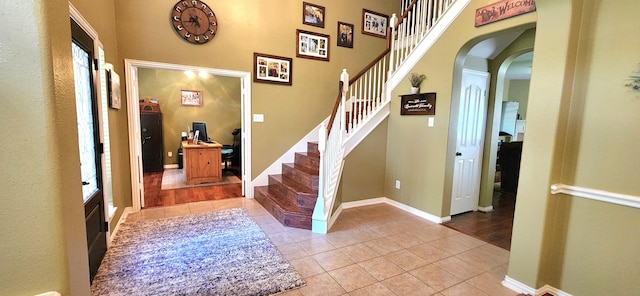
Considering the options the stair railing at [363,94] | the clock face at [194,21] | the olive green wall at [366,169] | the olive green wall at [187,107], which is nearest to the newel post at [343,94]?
the stair railing at [363,94]

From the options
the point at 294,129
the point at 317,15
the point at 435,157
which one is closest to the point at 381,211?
the point at 435,157

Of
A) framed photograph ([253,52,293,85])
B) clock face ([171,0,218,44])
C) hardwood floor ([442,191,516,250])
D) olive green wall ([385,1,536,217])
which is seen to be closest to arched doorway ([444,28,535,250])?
hardwood floor ([442,191,516,250])

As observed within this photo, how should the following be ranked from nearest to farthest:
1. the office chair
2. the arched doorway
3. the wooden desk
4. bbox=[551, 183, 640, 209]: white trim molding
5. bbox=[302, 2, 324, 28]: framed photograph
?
bbox=[551, 183, 640, 209]: white trim molding → the arched doorway → bbox=[302, 2, 324, 28]: framed photograph → the wooden desk → the office chair

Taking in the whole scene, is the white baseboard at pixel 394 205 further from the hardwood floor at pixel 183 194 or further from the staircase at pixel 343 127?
the hardwood floor at pixel 183 194

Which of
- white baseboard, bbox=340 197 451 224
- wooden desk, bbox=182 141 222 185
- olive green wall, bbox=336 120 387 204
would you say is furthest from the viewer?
wooden desk, bbox=182 141 222 185

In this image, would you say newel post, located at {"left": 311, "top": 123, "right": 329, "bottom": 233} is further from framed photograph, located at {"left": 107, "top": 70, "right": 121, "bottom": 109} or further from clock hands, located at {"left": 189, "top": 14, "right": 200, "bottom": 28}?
clock hands, located at {"left": 189, "top": 14, "right": 200, "bottom": 28}

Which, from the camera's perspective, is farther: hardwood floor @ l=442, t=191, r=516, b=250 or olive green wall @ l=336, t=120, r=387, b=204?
olive green wall @ l=336, t=120, r=387, b=204

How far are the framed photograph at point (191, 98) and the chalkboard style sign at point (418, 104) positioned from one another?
5304 millimetres

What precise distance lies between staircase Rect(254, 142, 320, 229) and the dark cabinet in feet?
11.3

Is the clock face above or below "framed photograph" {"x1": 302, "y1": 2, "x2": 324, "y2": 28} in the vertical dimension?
below

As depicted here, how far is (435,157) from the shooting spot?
355cm

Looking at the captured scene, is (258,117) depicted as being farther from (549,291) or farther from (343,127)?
(549,291)

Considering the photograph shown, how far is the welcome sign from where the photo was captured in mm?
2586

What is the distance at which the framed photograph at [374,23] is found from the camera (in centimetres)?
Answer: 491
